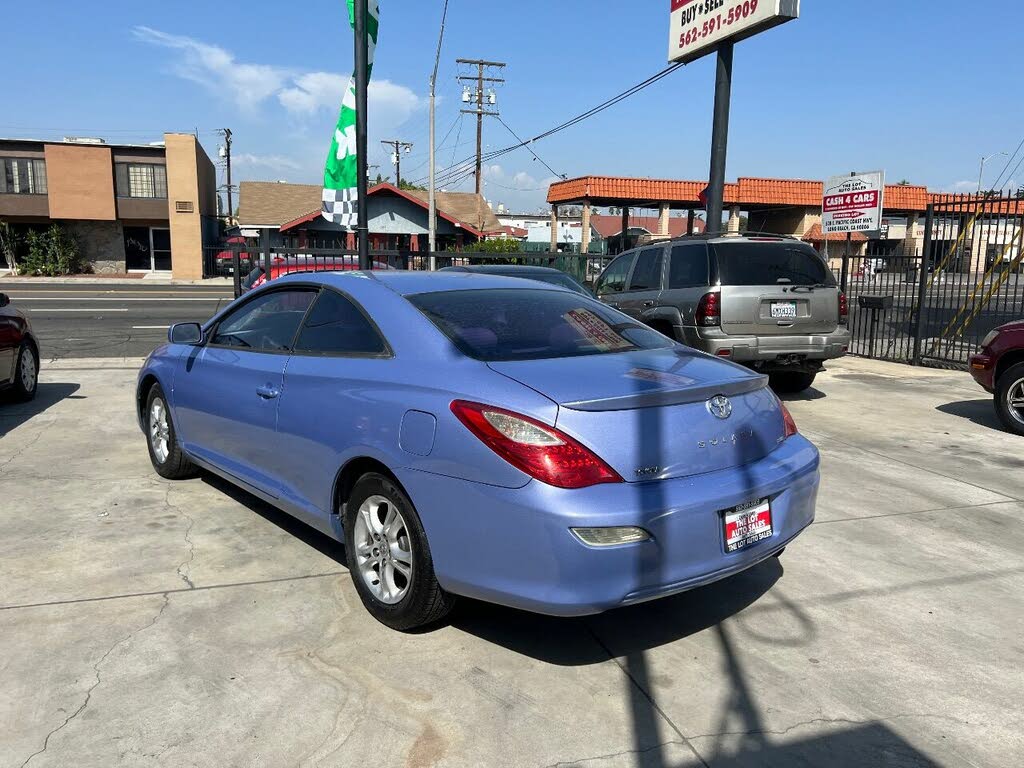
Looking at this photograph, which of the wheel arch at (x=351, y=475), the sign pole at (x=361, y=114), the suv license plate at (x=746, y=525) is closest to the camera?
the suv license plate at (x=746, y=525)

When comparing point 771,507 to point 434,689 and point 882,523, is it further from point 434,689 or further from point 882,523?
point 882,523

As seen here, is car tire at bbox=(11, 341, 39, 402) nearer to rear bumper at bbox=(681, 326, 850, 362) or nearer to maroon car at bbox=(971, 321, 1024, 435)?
rear bumper at bbox=(681, 326, 850, 362)

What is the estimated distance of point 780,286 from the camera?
27.4ft

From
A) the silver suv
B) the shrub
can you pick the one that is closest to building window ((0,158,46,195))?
the shrub

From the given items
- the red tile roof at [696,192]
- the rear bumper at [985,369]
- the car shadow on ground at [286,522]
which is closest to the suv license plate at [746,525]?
the car shadow on ground at [286,522]

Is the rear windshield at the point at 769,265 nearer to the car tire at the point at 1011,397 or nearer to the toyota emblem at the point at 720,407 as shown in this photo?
the car tire at the point at 1011,397

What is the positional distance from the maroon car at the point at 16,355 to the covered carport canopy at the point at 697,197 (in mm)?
25584

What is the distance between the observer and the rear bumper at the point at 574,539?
9.20 ft

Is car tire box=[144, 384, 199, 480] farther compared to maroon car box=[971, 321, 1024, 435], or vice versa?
maroon car box=[971, 321, 1024, 435]

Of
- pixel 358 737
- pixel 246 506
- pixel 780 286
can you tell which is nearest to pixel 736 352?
pixel 780 286

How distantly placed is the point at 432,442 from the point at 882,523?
3.32 metres

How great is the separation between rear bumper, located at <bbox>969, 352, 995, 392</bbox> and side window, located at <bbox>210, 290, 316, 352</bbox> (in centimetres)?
673

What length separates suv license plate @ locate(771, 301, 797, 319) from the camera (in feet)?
27.3

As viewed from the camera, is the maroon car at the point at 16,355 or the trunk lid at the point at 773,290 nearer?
the maroon car at the point at 16,355
